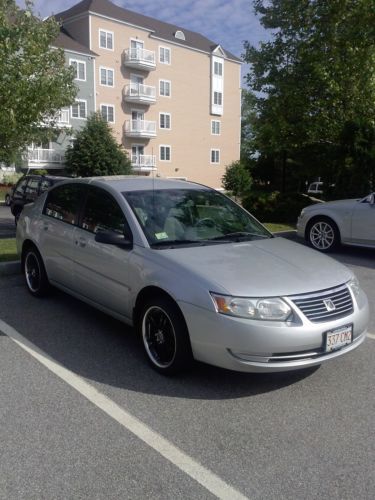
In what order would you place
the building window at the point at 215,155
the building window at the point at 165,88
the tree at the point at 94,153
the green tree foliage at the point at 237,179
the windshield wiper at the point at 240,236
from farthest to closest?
the building window at the point at 215,155 < the building window at the point at 165,88 < the green tree foliage at the point at 237,179 < the tree at the point at 94,153 < the windshield wiper at the point at 240,236

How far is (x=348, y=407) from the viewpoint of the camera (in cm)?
374

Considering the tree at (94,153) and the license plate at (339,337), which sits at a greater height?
the tree at (94,153)

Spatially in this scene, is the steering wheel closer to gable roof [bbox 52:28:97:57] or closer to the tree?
the tree

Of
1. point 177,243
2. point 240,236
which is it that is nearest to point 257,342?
point 177,243

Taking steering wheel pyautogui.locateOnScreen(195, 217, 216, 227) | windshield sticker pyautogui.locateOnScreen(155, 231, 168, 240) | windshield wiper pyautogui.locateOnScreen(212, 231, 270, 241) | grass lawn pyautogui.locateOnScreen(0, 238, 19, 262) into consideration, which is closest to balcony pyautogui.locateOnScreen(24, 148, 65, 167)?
grass lawn pyautogui.locateOnScreen(0, 238, 19, 262)

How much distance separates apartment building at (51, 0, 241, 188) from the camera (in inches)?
1826

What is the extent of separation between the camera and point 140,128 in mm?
49250

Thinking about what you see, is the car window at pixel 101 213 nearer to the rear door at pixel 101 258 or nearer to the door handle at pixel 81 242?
the rear door at pixel 101 258

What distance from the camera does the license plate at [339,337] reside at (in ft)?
12.5

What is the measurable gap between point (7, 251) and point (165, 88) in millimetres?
46204

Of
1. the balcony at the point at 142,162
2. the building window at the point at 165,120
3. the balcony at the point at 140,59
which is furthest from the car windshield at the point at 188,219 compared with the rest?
the building window at the point at 165,120

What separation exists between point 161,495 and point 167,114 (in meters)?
52.0

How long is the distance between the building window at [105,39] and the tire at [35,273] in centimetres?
4431

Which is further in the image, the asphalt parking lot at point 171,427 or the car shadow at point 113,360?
the car shadow at point 113,360
